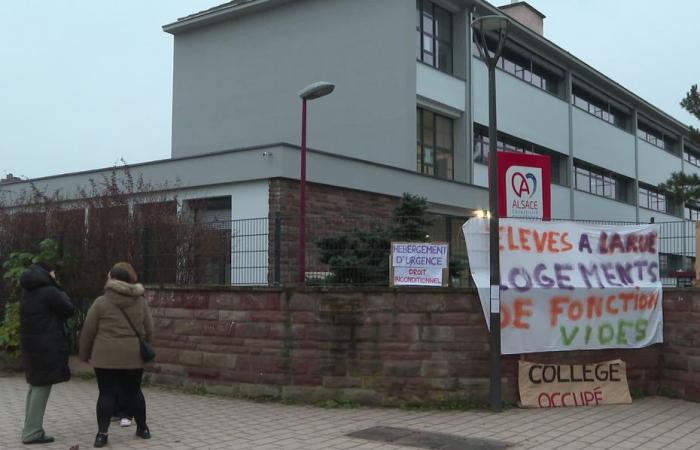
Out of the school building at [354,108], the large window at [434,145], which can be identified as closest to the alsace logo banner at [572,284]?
the school building at [354,108]

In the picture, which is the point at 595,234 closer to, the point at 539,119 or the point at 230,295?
the point at 230,295

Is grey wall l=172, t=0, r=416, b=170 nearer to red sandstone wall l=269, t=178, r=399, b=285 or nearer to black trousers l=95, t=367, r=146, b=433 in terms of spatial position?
red sandstone wall l=269, t=178, r=399, b=285

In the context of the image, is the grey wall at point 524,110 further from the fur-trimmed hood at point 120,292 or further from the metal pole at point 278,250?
the fur-trimmed hood at point 120,292

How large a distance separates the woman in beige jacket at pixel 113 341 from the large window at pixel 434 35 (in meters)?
17.4

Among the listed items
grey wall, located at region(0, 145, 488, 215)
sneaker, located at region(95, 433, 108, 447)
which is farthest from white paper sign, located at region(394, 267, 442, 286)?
grey wall, located at region(0, 145, 488, 215)

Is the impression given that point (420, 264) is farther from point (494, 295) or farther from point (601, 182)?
point (601, 182)

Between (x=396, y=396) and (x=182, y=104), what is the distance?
2117 centimetres

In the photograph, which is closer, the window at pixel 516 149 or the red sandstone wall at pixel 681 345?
the red sandstone wall at pixel 681 345

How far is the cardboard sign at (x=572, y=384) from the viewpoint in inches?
384

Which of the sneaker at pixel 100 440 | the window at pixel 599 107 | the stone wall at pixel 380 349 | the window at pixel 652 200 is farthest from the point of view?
the window at pixel 652 200

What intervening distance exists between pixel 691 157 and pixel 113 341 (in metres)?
50.4

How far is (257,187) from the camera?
17.2m

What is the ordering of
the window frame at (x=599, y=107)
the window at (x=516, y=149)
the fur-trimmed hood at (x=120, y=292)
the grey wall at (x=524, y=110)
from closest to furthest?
the fur-trimmed hood at (x=120, y=292), the grey wall at (x=524, y=110), the window at (x=516, y=149), the window frame at (x=599, y=107)

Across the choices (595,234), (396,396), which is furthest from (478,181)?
(396,396)
